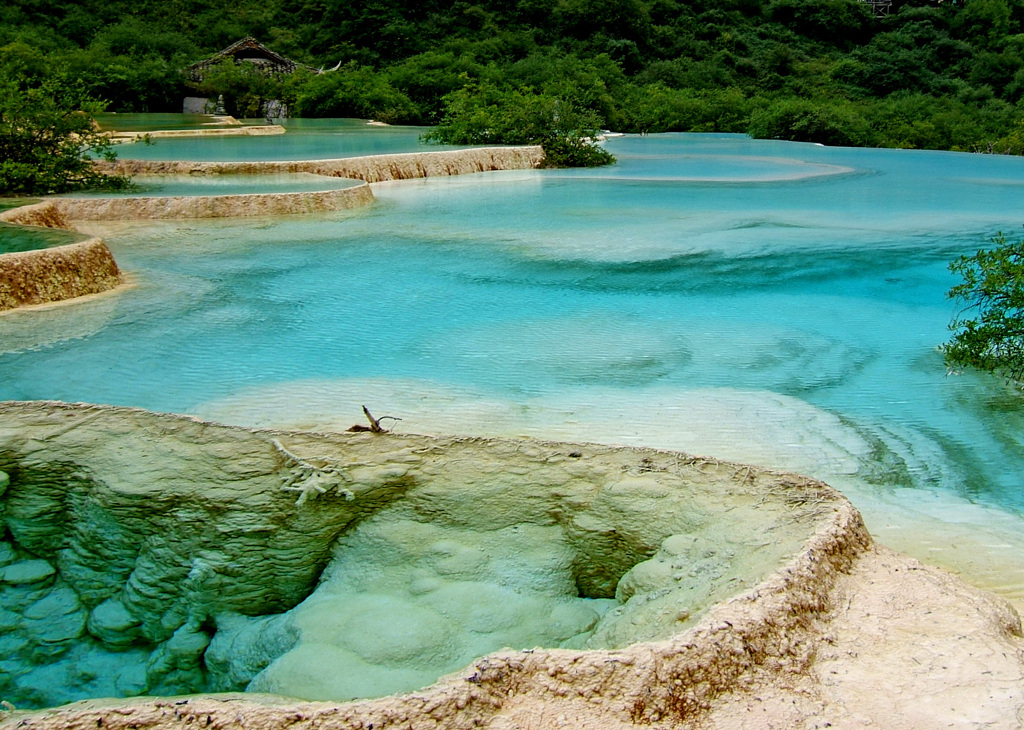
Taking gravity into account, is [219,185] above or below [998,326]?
above

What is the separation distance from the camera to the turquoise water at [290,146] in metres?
13.0

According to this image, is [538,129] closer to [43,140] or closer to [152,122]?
[43,140]

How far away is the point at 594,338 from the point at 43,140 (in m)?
7.38

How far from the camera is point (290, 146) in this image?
1505 cm

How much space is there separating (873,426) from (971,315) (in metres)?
2.87

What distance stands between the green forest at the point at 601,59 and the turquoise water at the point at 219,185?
667 cm

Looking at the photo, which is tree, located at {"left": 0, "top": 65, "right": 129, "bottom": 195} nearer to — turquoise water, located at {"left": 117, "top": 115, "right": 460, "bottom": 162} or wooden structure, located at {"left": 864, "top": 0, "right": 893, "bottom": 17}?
turquoise water, located at {"left": 117, "top": 115, "right": 460, "bottom": 162}

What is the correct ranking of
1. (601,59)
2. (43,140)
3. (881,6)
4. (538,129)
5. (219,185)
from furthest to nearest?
1. (881,6)
2. (601,59)
3. (538,129)
4. (219,185)
5. (43,140)

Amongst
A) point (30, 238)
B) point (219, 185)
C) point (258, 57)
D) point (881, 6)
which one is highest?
point (881, 6)

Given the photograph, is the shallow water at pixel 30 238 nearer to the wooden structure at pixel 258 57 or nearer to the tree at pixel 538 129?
the tree at pixel 538 129

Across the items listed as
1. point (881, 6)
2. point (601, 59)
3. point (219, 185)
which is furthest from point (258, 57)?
point (881, 6)

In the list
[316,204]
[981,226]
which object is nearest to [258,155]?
[316,204]

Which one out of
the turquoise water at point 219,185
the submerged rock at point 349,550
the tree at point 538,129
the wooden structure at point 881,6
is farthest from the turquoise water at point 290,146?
the wooden structure at point 881,6

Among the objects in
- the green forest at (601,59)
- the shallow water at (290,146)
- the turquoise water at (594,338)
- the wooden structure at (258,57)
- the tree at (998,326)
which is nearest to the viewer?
the turquoise water at (594,338)
